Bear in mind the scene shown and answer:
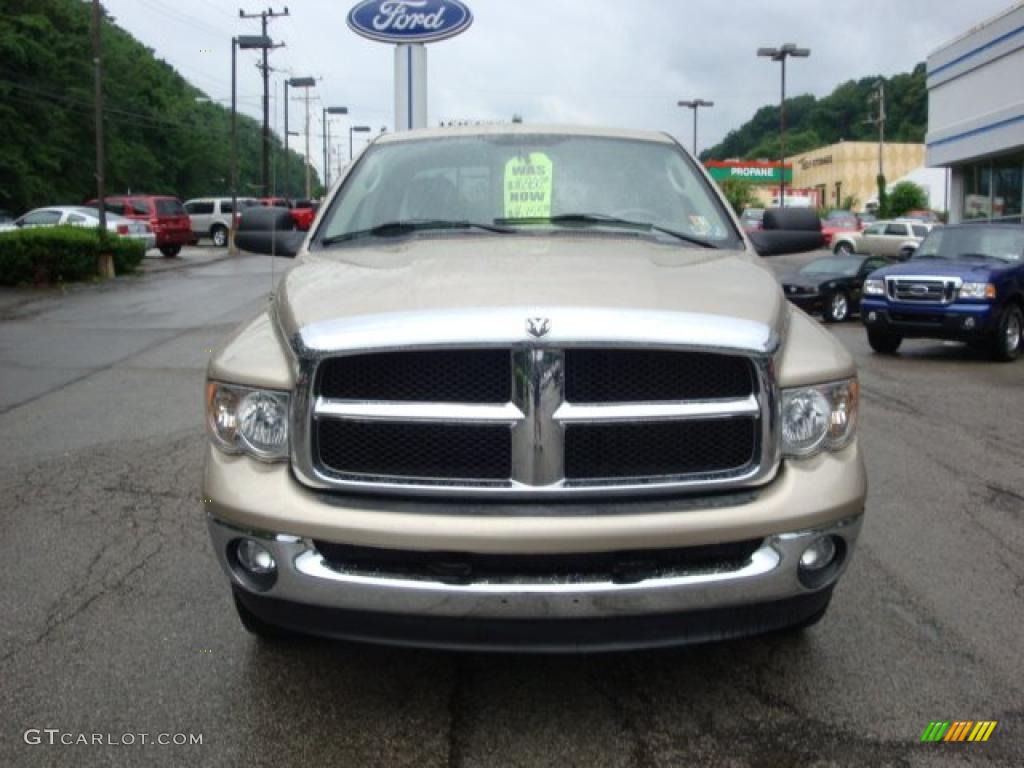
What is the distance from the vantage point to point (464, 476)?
8.98ft

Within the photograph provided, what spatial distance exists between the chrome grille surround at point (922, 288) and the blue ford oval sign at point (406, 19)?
361 inches

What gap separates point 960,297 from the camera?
12.3 metres

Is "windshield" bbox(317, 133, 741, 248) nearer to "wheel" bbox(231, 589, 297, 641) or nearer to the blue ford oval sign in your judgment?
"wheel" bbox(231, 589, 297, 641)

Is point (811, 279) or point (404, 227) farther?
point (811, 279)

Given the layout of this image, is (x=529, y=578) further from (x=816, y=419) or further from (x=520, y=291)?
(x=816, y=419)

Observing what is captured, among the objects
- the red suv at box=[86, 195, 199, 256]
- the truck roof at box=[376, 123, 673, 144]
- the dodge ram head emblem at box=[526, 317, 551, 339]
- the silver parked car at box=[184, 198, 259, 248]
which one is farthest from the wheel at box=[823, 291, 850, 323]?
the silver parked car at box=[184, 198, 259, 248]

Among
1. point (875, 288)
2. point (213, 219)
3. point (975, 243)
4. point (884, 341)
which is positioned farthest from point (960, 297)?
point (213, 219)

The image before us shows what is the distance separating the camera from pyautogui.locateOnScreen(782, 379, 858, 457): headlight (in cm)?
288

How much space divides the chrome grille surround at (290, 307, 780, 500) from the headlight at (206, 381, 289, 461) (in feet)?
0.26

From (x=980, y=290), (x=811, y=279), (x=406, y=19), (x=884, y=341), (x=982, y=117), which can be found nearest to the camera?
(x=980, y=290)

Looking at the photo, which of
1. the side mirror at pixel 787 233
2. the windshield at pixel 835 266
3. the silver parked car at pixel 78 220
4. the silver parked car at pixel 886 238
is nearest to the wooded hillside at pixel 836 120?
the silver parked car at pixel 886 238

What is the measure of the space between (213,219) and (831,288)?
30148 mm

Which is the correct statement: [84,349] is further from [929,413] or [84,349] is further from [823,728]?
[823,728]

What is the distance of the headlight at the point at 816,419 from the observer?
288 centimetres
